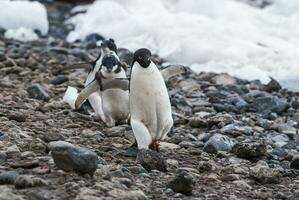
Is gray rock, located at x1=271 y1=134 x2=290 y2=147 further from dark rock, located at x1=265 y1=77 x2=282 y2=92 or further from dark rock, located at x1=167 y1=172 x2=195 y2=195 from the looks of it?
dark rock, located at x1=265 y1=77 x2=282 y2=92

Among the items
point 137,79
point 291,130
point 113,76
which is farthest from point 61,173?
point 291,130

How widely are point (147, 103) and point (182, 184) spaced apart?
1153mm

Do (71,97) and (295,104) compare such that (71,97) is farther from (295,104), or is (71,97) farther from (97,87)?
(295,104)

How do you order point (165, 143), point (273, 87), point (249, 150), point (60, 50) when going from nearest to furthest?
point (249, 150), point (165, 143), point (273, 87), point (60, 50)

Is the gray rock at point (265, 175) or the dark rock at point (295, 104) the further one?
the dark rock at point (295, 104)

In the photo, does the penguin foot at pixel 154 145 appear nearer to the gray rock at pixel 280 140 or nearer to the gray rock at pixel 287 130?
the gray rock at pixel 280 140

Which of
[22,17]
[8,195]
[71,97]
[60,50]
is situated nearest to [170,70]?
[71,97]

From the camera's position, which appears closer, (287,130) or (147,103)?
(147,103)

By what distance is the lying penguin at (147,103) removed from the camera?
4.80 m

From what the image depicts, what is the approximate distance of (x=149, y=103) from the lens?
4824mm

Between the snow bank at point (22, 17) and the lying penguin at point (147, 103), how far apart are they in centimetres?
763

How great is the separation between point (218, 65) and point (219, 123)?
376 centimetres

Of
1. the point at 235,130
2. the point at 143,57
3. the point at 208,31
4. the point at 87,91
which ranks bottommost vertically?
the point at 208,31

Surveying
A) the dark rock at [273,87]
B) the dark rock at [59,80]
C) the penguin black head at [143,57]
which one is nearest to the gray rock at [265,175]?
the penguin black head at [143,57]
